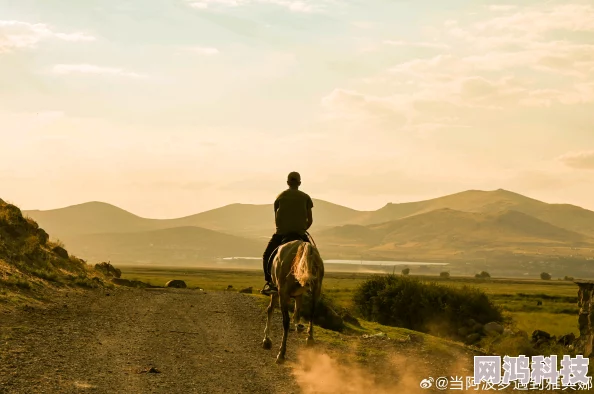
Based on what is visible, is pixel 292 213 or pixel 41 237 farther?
pixel 41 237

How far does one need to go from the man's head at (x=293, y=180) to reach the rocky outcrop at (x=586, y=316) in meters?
16.4

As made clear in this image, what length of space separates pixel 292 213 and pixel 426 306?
91.4 feet

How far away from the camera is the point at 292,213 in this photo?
19328 millimetres

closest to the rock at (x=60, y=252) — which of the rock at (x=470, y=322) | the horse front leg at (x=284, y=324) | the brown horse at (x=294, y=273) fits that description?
the rock at (x=470, y=322)

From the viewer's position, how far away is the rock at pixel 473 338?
39.0m

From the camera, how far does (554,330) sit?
55.1 metres

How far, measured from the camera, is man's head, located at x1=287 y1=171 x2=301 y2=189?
768 inches

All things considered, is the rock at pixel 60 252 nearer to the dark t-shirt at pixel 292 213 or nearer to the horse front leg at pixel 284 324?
the dark t-shirt at pixel 292 213

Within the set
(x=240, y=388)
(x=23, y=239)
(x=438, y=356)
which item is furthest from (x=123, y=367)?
(x=23, y=239)

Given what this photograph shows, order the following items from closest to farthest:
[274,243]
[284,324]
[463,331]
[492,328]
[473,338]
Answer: [284,324], [274,243], [473,338], [492,328], [463,331]

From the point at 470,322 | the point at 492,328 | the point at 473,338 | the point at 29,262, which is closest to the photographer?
the point at 29,262

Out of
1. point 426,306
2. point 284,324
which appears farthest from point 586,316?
point 284,324

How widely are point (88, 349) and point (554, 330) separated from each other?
45.8m

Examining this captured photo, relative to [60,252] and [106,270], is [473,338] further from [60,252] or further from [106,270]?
[106,270]
